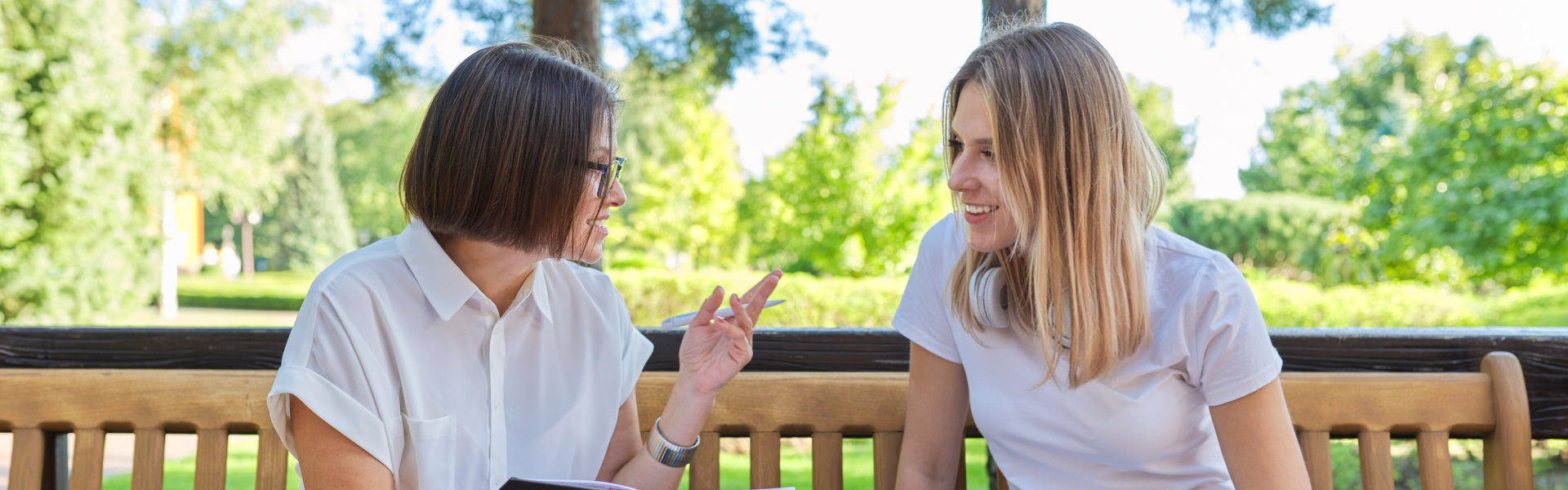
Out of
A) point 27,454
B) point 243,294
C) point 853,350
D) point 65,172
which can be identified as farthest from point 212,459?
point 243,294

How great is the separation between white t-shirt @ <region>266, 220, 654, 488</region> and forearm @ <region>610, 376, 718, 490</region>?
0.08 m

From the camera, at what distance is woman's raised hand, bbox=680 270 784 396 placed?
5.65 feet

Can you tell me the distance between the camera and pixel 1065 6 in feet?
21.8

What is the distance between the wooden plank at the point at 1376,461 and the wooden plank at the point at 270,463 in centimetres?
210

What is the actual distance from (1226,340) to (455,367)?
3.89 feet

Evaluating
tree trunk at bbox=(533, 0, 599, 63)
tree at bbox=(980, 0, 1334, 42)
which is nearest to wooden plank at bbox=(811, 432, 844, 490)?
tree trunk at bbox=(533, 0, 599, 63)

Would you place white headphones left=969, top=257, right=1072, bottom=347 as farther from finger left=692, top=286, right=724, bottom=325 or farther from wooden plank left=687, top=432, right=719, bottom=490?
wooden plank left=687, top=432, right=719, bottom=490

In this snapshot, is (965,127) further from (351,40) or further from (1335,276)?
(1335,276)

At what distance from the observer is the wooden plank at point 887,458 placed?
203 centimetres

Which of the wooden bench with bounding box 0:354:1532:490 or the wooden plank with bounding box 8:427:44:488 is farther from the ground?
the wooden bench with bounding box 0:354:1532:490

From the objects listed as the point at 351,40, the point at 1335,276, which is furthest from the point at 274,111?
the point at 1335,276

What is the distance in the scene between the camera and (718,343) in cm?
178

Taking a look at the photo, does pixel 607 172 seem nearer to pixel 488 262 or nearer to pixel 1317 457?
pixel 488 262

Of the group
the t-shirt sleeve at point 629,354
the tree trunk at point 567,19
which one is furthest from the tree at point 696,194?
the t-shirt sleeve at point 629,354
